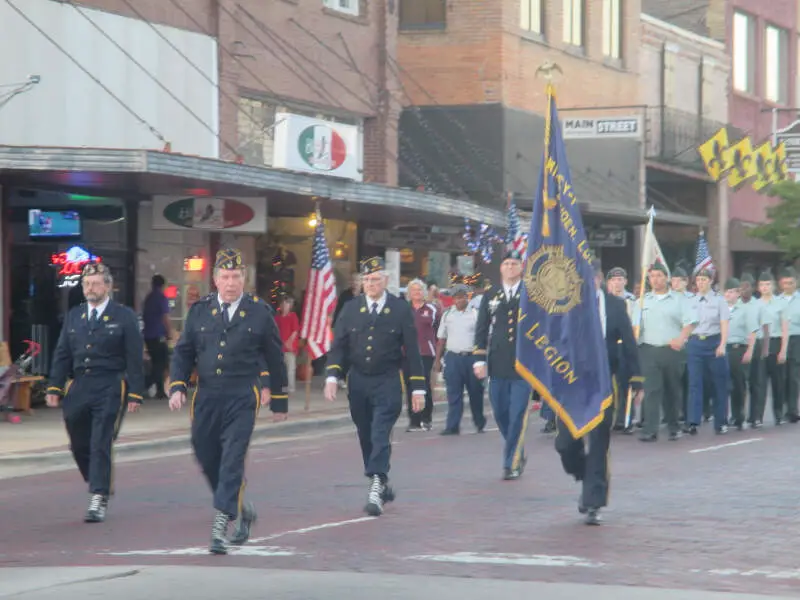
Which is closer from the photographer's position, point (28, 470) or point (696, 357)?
point (28, 470)

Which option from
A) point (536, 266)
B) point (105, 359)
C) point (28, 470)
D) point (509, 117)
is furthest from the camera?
point (509, 117)

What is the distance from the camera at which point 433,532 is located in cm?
1160

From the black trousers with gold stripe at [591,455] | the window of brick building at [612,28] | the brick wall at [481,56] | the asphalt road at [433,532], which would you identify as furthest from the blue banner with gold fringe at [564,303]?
the window of brick building at [612,28]

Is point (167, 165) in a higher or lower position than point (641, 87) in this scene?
lower

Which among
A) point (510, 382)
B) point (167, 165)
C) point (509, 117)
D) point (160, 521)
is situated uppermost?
point (509, 117)

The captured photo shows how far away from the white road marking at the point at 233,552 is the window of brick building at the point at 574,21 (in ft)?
99.5

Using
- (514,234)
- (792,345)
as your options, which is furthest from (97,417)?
(514,234)

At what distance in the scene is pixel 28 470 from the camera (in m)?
17.0

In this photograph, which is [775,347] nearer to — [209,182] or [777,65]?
[209,182]

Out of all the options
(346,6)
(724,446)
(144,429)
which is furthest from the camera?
(346,6)

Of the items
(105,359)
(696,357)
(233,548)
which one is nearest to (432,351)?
(696,357)

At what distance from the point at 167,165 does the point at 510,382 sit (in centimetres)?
760

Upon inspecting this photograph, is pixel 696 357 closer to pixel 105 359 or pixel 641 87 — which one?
pixel 105 359

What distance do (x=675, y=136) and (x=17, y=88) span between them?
2401 centimetres
